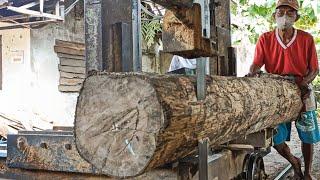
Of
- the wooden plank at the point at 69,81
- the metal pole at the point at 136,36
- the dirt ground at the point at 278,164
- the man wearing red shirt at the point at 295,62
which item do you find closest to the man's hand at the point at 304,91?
the man wearing red shirt at the point at 295,62

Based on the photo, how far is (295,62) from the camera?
4.77 meters

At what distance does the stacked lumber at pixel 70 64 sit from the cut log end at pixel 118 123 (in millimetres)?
8218

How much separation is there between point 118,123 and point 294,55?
3.37 metres

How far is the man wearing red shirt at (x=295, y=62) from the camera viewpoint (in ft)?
15.4

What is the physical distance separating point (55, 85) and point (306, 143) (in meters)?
6.63

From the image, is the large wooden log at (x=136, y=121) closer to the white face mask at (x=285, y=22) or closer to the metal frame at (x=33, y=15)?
the white face mask at (x=285, y=22)

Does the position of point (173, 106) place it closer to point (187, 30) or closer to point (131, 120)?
point (131, 120)

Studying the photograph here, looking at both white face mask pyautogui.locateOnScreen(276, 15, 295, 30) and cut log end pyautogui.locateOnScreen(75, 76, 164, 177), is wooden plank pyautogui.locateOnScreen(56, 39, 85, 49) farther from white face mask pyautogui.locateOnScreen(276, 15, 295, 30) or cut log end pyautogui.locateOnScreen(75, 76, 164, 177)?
cut log end pyautogui.locateOnScreen(75, 76, 164, 177)

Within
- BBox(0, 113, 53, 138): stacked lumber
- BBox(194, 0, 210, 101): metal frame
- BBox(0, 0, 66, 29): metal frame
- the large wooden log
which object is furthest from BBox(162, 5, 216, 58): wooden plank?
BBox(0, 0, 66, 29): metal frame

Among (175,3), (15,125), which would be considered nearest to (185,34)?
(175,3)

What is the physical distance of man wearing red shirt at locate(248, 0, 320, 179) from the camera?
4691 millimetres

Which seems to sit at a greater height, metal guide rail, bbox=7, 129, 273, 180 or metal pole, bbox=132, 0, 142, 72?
metal pole, bbox=132, 0, 142, 72

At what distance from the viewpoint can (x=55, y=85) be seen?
10.0 metres

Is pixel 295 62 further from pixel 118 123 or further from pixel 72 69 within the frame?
pixel 72 69
